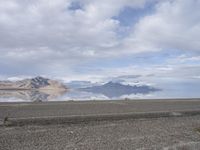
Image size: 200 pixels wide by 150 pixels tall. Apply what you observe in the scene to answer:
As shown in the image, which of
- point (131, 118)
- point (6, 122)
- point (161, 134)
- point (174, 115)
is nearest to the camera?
point (161, 134)

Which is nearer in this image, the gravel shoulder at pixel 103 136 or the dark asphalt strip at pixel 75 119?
the gravel shoulder at pixel 103 136

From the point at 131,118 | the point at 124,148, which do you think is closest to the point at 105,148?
the point at 124,148

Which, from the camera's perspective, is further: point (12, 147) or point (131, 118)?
point (131, 118)

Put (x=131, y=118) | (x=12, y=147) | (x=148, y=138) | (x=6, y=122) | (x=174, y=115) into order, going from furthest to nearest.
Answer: (x=174, y=115), (x=131, y=118), (x=6, y=122), (x=148, y=138), (x=12, y=147)

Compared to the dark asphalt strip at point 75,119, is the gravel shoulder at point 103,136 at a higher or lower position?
lower

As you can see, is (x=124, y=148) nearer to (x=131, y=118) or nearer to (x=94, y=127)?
(x=94, y=127)

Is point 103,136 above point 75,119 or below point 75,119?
below

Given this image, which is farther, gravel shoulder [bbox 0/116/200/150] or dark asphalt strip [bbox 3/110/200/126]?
dark asphalt strip [bbox 3/110/200/126]

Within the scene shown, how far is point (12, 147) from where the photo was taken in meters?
13.6

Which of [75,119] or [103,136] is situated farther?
[75,119]

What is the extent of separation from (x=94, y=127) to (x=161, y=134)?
10.4ft

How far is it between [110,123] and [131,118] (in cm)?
300

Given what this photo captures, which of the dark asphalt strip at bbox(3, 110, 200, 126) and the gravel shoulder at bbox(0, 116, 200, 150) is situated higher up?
the dark asphalt strip at bbox(3, 110, 200, 126)

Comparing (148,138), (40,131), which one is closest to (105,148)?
(148,138)
